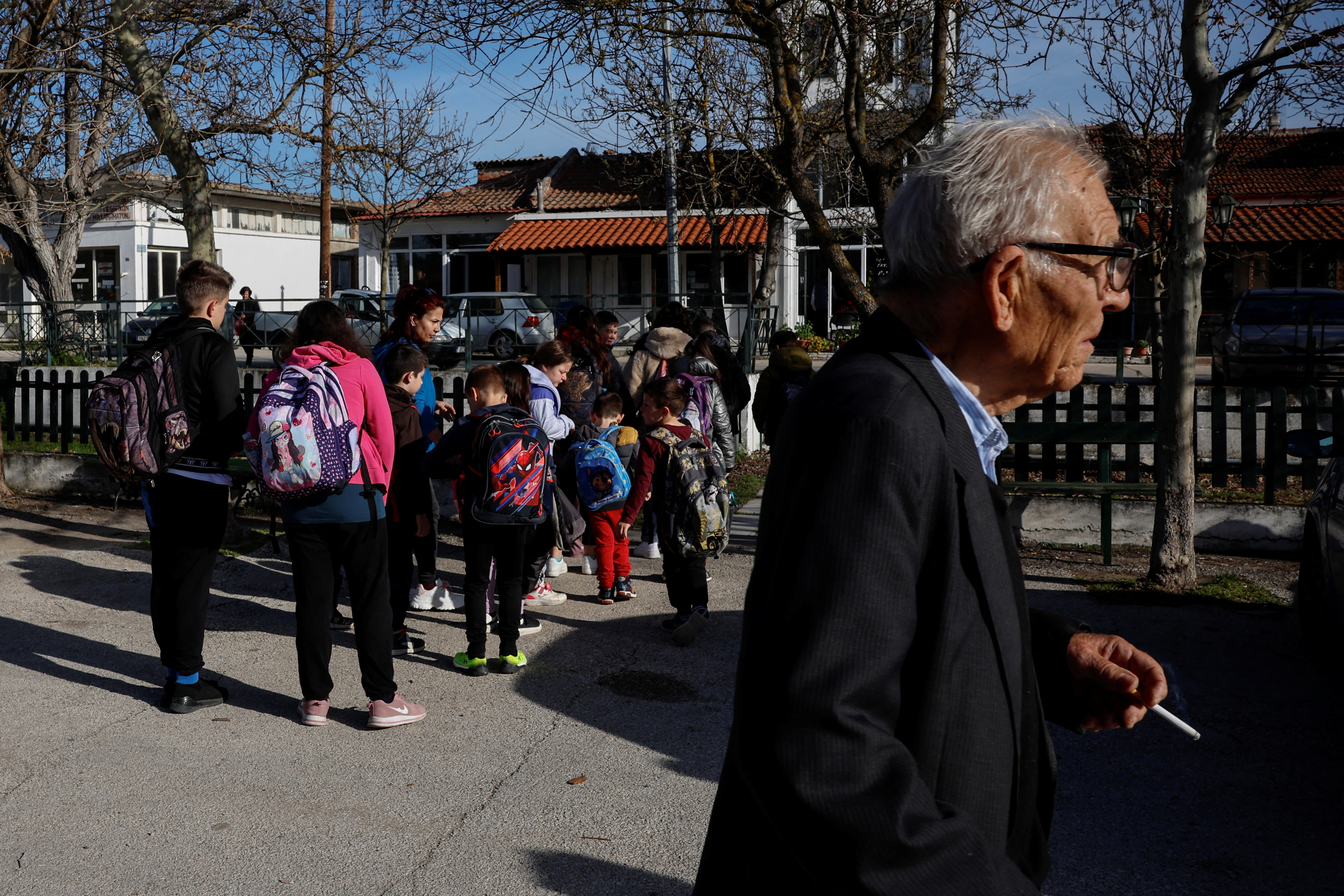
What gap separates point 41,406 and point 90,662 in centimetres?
612

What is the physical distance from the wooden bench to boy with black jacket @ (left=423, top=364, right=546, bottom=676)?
13.5 ft

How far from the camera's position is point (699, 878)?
64.4 inches

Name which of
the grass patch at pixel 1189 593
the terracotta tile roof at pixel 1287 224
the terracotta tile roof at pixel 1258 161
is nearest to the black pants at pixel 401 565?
the grass patch at pixel 1189 593

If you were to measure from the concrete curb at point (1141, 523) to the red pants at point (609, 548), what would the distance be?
10.0ft

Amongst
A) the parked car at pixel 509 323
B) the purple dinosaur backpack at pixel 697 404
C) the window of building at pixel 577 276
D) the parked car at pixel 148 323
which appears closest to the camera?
the purple dinosaur backpack at pixel 697 404

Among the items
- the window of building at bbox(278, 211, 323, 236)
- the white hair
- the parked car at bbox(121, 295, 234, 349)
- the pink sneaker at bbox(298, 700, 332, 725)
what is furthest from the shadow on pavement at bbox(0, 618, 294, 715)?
the window of building at bbox(278, 211, 323, 236)

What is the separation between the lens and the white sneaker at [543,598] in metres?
6.79

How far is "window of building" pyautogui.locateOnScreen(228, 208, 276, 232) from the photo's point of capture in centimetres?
4438

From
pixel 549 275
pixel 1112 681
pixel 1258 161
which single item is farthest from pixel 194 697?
pixel 1258 161

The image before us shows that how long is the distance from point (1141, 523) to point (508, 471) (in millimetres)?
5204

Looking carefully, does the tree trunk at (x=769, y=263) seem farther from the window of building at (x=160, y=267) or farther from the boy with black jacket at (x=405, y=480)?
the window of building at (x=160, y=267)

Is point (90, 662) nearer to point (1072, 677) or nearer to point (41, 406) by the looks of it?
point (1072, 677)

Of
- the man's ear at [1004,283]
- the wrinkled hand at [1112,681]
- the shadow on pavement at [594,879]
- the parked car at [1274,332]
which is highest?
the parked car at [1274,332]

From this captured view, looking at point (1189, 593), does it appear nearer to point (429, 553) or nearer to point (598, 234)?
point (429, 553)
